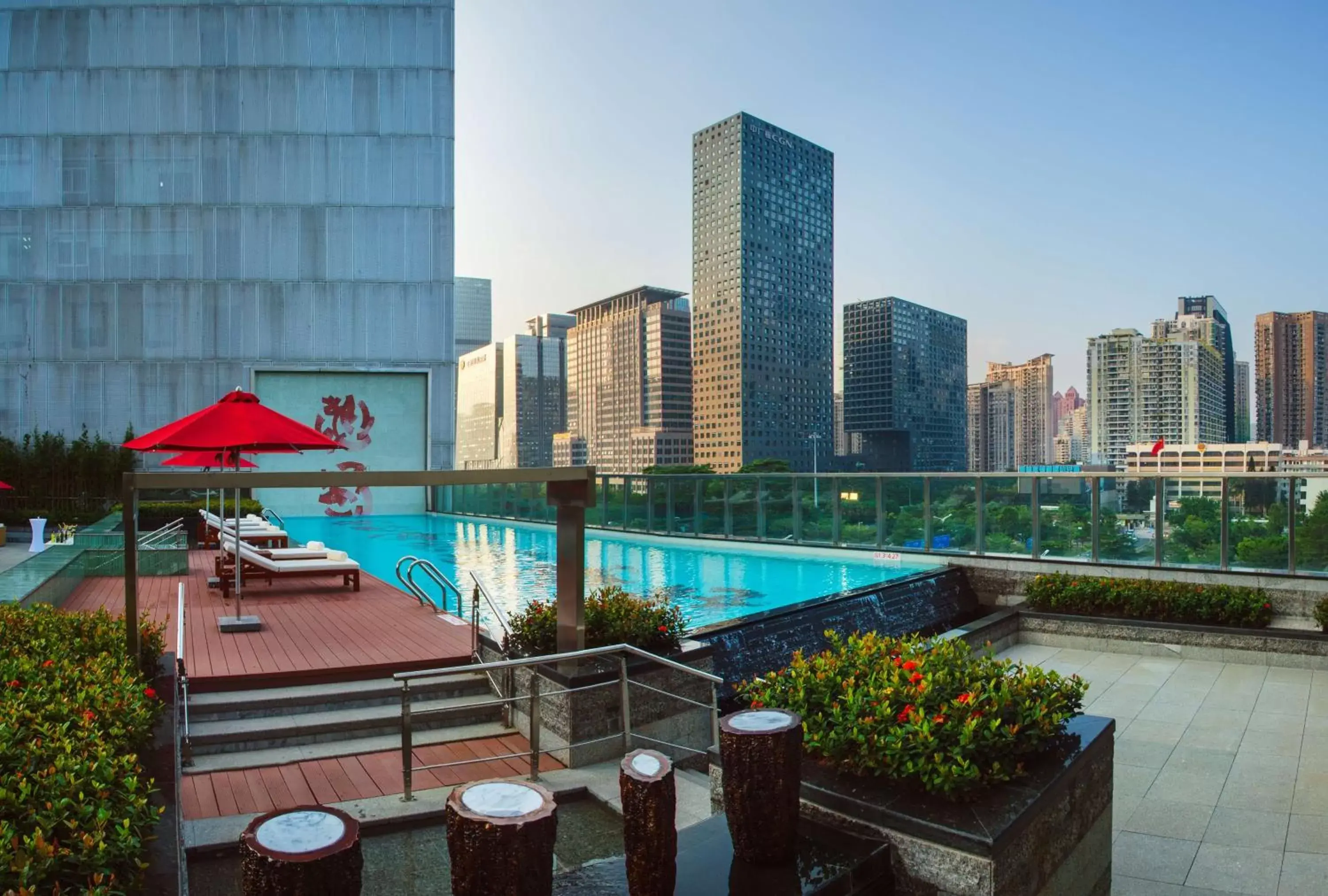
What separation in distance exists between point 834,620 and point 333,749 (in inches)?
196

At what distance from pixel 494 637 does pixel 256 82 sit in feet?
89.5

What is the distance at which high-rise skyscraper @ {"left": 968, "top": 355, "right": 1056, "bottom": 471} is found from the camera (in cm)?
9606

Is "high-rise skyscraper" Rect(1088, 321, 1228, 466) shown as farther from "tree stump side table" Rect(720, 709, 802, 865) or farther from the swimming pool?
"tree stump side table" Rect(720, 709, 802, 865)

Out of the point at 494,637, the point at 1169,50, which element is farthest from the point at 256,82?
the point at 1169,50

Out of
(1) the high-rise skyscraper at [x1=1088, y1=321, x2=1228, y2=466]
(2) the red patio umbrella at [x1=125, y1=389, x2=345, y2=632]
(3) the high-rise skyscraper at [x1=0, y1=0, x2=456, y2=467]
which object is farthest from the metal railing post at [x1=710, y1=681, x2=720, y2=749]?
(1) the high-rise skyscraper at [x1=1088, y1=321, x2=1228, y2=466]

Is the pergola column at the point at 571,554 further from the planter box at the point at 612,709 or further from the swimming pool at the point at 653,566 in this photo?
the swimming pool at the point at 653,566

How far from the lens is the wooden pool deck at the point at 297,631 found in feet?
22.4

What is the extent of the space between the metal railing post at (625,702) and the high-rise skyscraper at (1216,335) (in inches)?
2782

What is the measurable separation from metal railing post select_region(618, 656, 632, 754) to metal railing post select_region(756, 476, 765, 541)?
34.9 feet

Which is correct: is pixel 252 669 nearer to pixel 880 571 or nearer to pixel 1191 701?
pixel 1191 701

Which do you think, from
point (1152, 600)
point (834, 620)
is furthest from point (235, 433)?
point (1152, 600)

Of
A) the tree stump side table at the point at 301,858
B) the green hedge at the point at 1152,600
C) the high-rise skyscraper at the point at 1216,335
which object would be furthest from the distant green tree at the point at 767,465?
the tree stump side table at the point at 301,858

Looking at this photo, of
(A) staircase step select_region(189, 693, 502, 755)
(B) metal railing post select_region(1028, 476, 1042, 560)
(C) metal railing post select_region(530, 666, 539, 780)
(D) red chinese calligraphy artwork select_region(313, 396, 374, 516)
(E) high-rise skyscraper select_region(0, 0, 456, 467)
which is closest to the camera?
(C) metal railing post select_region(530, 666, 539, 780)

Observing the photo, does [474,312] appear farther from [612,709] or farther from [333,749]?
[612,709]
